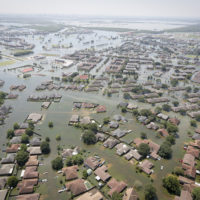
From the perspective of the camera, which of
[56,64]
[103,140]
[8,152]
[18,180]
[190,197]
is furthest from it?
[56,64]

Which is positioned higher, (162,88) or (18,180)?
(162,88)

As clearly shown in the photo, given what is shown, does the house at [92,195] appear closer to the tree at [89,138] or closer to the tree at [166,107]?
the tree at [89,138]

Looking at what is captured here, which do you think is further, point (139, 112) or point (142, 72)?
point (142, 72)

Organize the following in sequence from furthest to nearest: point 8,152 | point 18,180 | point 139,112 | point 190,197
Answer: point 139,112
point 8,152
point 18,180
point 190,197

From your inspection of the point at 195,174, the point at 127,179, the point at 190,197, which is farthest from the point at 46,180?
the point at 195,174

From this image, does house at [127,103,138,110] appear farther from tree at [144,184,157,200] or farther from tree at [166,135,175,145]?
tree at [144,184,157,200]

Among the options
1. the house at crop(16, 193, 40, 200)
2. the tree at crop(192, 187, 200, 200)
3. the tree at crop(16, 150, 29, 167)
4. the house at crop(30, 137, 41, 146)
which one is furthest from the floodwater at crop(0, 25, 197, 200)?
the tree at crop(192, 187, 200, 200)

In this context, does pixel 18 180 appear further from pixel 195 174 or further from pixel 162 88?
pixel 162 88
